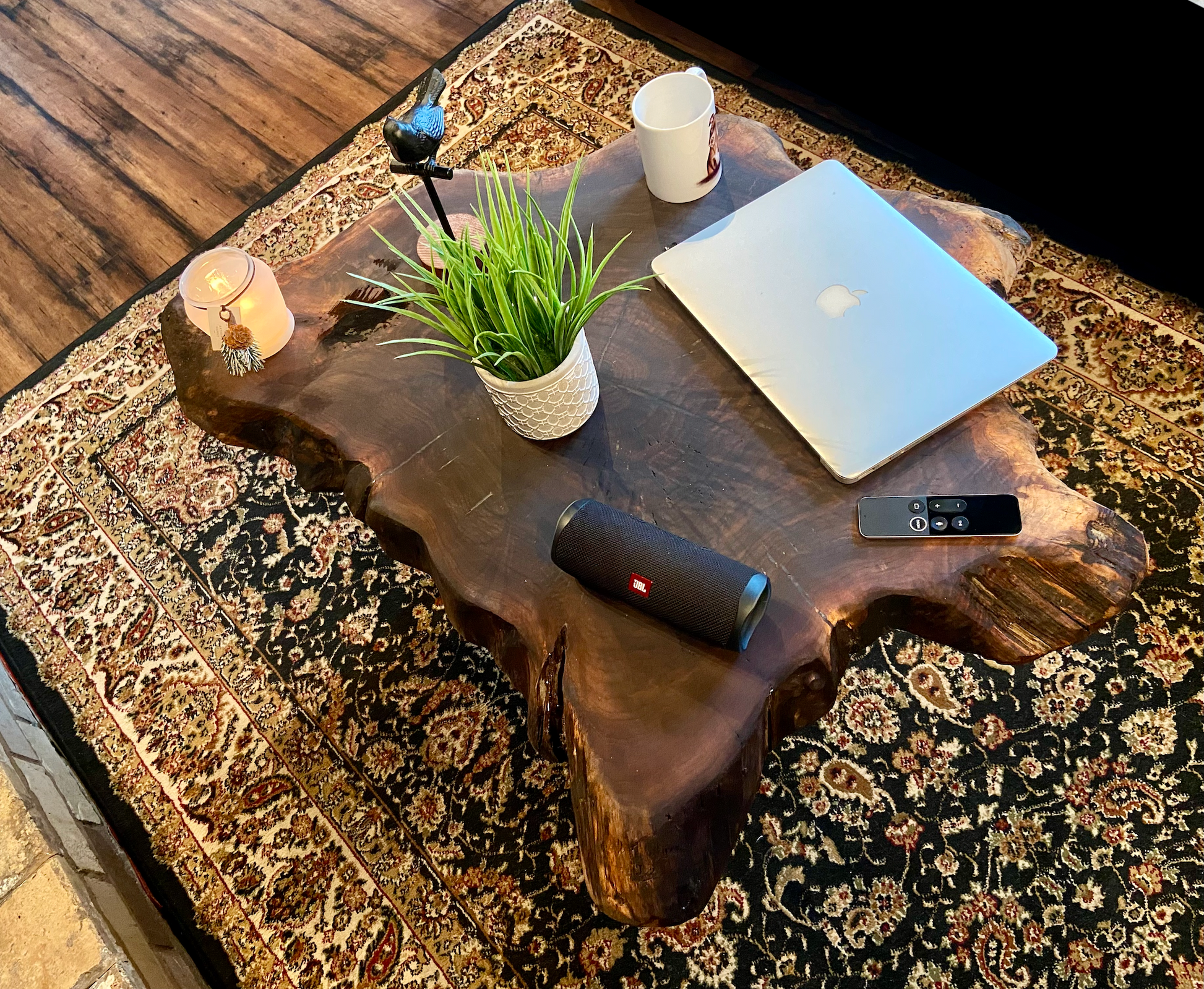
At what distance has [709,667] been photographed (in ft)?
2.83

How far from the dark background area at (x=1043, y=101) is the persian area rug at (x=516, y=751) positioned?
100 millimetres

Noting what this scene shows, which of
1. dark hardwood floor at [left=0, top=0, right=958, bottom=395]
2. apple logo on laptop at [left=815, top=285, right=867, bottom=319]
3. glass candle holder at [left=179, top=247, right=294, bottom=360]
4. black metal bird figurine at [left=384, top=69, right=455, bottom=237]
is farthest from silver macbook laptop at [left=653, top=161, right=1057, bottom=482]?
dark hardwood floor at [left=0, top=0, right=958, bottom=395]

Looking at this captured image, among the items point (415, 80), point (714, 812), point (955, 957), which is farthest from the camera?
point (415, 80)

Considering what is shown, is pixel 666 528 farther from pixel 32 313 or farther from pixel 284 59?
pixel 284 59

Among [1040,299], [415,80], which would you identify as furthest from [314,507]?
[1040,299]

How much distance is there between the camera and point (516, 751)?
143 centimetres

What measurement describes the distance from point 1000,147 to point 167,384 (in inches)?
72.0

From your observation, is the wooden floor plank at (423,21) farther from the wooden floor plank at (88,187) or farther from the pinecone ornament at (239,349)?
the pinecone ornament at (239,349)

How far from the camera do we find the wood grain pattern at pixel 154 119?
218 centimetres

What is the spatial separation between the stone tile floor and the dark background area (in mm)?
1995

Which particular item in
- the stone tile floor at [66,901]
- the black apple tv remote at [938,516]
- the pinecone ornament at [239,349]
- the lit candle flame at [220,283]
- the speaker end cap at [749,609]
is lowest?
the stone tile floor at [66,901]

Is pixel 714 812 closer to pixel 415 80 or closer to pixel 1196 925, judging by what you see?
pixel 1196 925

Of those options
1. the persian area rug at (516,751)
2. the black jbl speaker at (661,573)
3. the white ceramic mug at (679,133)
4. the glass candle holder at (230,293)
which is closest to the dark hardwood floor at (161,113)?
the persian area rug at (516,751)

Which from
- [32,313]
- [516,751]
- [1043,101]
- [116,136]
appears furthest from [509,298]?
[116,136]
